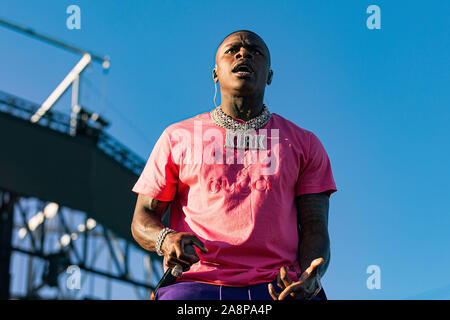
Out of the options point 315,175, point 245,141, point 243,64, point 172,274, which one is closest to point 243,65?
point 243,64

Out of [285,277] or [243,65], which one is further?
[243,65]

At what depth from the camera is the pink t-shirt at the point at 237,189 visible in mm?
2848

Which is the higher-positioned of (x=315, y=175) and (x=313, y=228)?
(x=315, y=175)

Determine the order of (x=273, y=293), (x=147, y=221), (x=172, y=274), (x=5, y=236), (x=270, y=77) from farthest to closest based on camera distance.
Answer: (x=5, y=236) → (x=270, y=77) → (x=147, y=221) → (x=172, y=274) → (x=273, y=293)

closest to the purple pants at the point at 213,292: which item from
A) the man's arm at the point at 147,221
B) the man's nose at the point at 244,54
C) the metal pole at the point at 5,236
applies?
the man's arm at the point at 147,221

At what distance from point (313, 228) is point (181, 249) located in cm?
71

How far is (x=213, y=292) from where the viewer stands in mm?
2756

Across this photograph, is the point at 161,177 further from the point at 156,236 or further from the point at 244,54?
the point at 244,54

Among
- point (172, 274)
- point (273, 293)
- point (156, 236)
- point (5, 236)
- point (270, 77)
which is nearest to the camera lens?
point (273, 293)

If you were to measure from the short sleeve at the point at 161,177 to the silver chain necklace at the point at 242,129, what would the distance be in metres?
0.27

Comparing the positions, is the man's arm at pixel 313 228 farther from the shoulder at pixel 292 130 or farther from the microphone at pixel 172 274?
the microphone at pixel 172 274

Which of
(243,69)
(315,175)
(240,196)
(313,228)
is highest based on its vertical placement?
(243,69)
